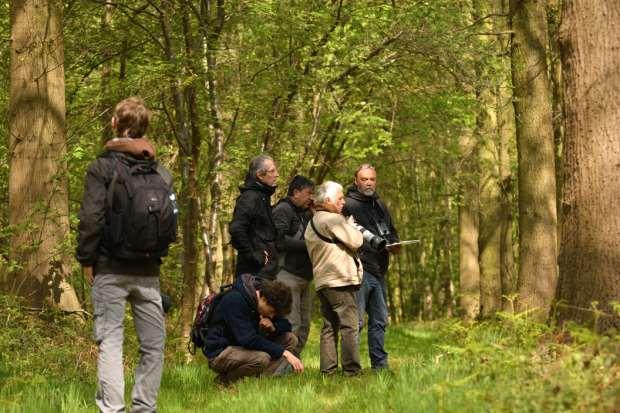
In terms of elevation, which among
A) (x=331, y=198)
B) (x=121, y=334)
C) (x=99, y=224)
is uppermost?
(x=331, y=198)

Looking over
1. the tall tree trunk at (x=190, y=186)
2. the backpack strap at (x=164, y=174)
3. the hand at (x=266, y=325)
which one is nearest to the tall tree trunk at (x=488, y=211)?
the tall tree trunk at (x=190, y=186)

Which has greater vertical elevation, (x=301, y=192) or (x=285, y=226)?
(x=301, y=192)

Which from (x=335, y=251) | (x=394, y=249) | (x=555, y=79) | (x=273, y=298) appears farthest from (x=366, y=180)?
(x=555, y=79)

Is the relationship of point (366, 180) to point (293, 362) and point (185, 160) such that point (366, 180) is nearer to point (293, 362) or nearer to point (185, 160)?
point (293, 362)

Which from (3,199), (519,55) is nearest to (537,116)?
(519,55)

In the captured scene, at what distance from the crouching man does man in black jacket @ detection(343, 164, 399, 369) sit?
118cm

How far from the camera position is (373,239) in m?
9.10

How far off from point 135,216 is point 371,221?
4088mm

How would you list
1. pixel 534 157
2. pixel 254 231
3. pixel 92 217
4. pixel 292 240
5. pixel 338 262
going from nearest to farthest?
pixel 92 217, pixel 338 262, pixel 254 231, pixel 292 240, pixel 534 157

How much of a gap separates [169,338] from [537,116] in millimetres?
6749

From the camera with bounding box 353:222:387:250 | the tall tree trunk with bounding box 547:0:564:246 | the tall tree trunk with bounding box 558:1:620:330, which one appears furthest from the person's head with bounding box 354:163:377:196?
the tall tree trunk with bounding box 547:0:564:246

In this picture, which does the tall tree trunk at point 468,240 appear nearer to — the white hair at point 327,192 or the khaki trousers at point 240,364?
the white hair at point 327,192

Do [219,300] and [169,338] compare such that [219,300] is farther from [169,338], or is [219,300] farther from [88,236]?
[169,338]

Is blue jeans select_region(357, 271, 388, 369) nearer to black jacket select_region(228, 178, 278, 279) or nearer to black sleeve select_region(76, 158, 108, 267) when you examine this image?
black jacket select_region(228, 178, 278, 279)
